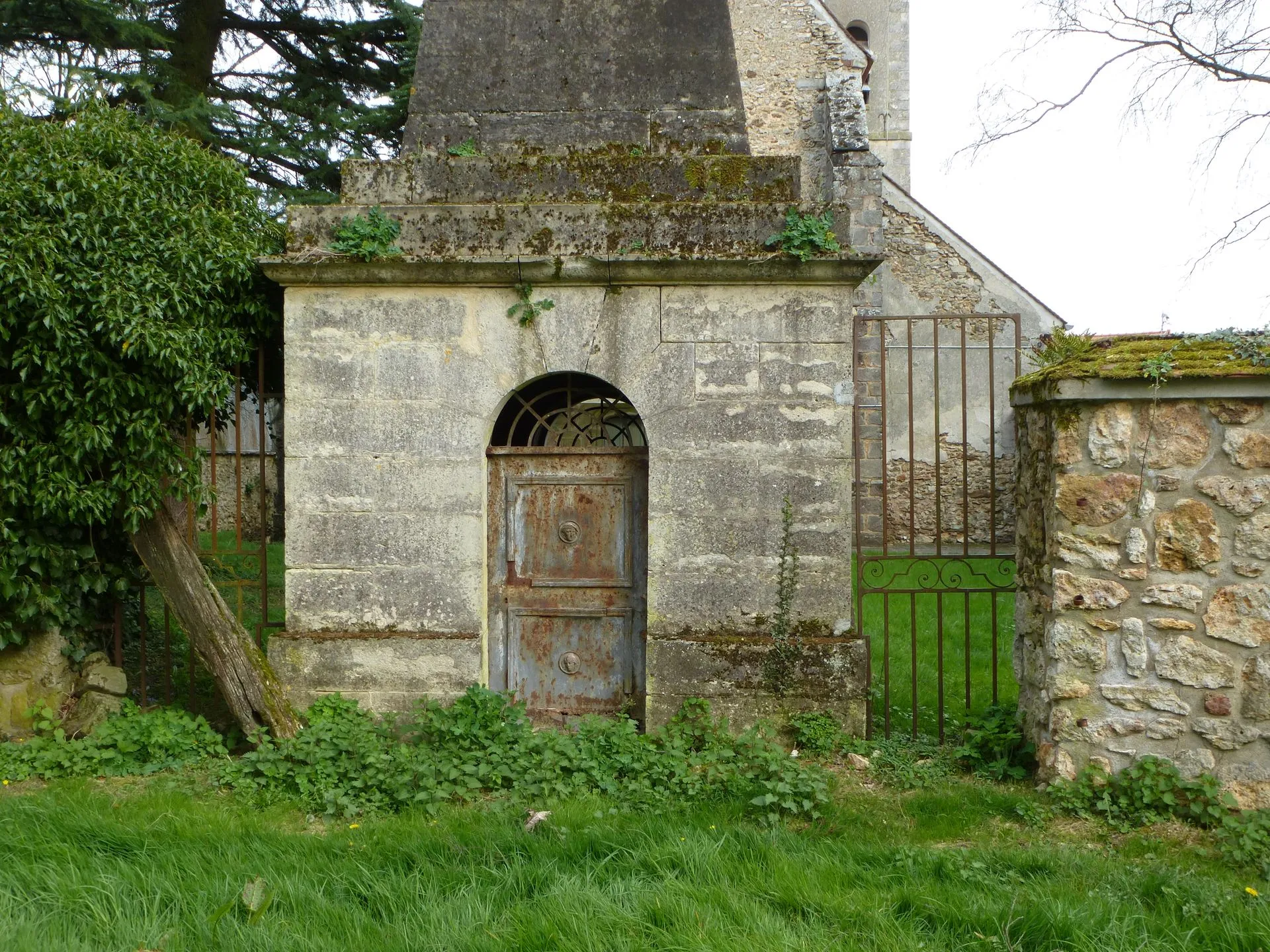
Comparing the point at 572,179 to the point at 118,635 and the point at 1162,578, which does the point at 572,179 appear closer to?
the point at 1162,578

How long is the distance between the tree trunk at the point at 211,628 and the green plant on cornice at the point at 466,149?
258 cm

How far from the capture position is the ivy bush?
173 inches

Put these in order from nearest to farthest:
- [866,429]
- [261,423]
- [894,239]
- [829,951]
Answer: [829,951], [261,423], [866,429], [894,239]

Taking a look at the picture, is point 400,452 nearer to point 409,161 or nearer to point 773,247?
point 409,161

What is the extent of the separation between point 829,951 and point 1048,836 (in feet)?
5.39

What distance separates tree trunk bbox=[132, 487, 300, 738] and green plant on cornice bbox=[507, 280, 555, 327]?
2244mm

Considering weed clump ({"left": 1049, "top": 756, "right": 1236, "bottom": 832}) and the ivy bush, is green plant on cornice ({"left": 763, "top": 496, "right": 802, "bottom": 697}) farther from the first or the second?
weed clump ({"left": 1049, "top": 756, "right": 1236, "bottom": 832})

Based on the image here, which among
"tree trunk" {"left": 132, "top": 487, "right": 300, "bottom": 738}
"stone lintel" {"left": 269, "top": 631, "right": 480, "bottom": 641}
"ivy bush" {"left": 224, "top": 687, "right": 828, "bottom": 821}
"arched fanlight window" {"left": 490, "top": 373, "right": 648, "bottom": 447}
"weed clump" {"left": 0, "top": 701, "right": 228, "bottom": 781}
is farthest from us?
"arched fanlight window" {"left": 490, "top": 373, "right": 648, "bottom": 447}

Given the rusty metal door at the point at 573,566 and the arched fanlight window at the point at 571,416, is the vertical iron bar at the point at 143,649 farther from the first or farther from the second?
the arched fanlight window at the point at 571,416

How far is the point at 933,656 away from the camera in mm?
8086

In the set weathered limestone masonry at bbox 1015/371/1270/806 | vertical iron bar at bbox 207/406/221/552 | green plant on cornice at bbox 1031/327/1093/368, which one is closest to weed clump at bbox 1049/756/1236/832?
weathered limestone masonry at bbox 1015/371/1270/806

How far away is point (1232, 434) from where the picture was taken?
427 cm

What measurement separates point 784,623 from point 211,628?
3.14 meters

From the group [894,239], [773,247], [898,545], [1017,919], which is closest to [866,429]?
[898,545]
